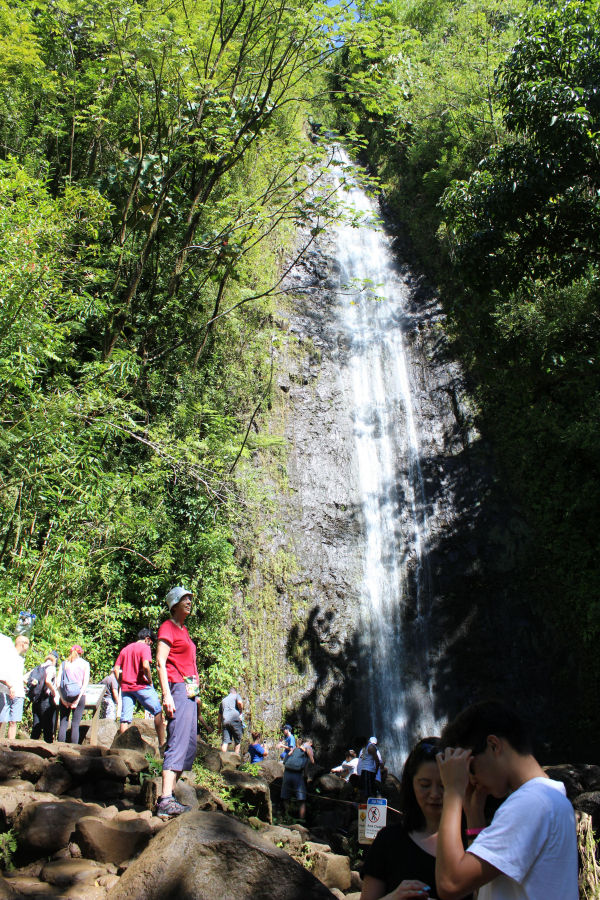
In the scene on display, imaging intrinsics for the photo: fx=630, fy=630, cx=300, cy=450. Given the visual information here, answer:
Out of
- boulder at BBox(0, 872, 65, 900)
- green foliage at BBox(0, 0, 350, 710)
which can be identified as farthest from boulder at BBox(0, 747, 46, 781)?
green foliage at BBox(0, 0, 350, 710)

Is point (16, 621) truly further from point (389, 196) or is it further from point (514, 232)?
point (389, 196)

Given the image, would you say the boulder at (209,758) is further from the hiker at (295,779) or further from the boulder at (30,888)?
the boulder at (30,888)

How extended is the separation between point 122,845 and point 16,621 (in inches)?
131

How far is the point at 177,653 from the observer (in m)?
3.72

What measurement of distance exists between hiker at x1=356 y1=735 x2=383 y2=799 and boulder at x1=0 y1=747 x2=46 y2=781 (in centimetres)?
514

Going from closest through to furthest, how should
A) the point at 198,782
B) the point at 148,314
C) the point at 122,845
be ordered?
the point at 122,845
the point at 198,782
the point at 148,314

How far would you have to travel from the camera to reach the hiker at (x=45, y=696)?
5.95 metres

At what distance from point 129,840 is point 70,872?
0.31 metres

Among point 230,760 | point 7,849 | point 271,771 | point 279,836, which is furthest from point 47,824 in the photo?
point 271,771

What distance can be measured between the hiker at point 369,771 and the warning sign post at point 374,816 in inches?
195

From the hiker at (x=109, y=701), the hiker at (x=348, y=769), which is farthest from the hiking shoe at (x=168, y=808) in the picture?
the hiker at (x=348, y=769)

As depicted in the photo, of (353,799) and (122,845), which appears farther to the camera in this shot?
(353,799)

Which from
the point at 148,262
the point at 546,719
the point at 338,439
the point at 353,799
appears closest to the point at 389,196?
the point at 338,439

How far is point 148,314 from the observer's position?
10156 millimetres
